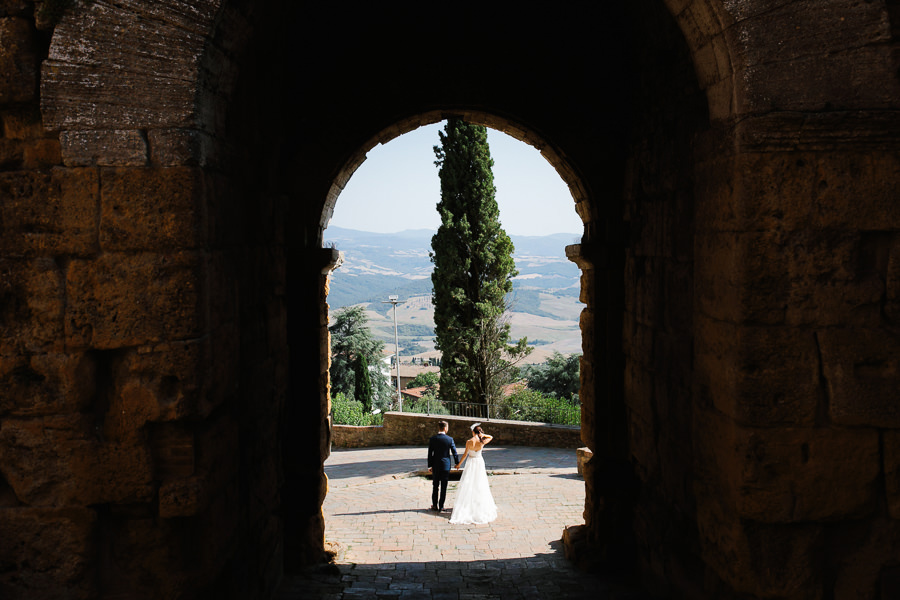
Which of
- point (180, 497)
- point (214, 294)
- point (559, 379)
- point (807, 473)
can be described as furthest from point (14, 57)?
point (559, 379)

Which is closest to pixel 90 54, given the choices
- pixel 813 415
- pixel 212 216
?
pixel 212 216

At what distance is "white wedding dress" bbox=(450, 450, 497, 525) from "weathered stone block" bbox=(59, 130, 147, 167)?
6306 mm

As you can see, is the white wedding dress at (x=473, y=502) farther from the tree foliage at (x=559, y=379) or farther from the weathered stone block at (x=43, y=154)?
the tree foliage at (x=559, y=379)

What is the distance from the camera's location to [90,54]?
9.14 ft

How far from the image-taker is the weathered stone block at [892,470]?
9.28 feet

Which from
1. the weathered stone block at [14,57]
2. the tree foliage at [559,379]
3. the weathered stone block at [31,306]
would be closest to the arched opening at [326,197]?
the weathered stone block at [31,306]

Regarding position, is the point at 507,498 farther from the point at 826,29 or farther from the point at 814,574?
the point at 826,29

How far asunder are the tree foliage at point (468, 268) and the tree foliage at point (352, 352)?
8667 millimetres

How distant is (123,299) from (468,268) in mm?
17299

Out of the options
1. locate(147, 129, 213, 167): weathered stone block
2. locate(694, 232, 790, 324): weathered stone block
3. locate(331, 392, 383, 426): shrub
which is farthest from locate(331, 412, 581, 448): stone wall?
locate(147, 129, 213, 167): weathered stone block

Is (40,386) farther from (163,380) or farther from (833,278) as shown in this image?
(833,278)

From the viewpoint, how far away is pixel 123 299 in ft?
9.28

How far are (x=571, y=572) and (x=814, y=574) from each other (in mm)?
3153

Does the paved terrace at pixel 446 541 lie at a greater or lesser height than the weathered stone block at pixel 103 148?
lesser
